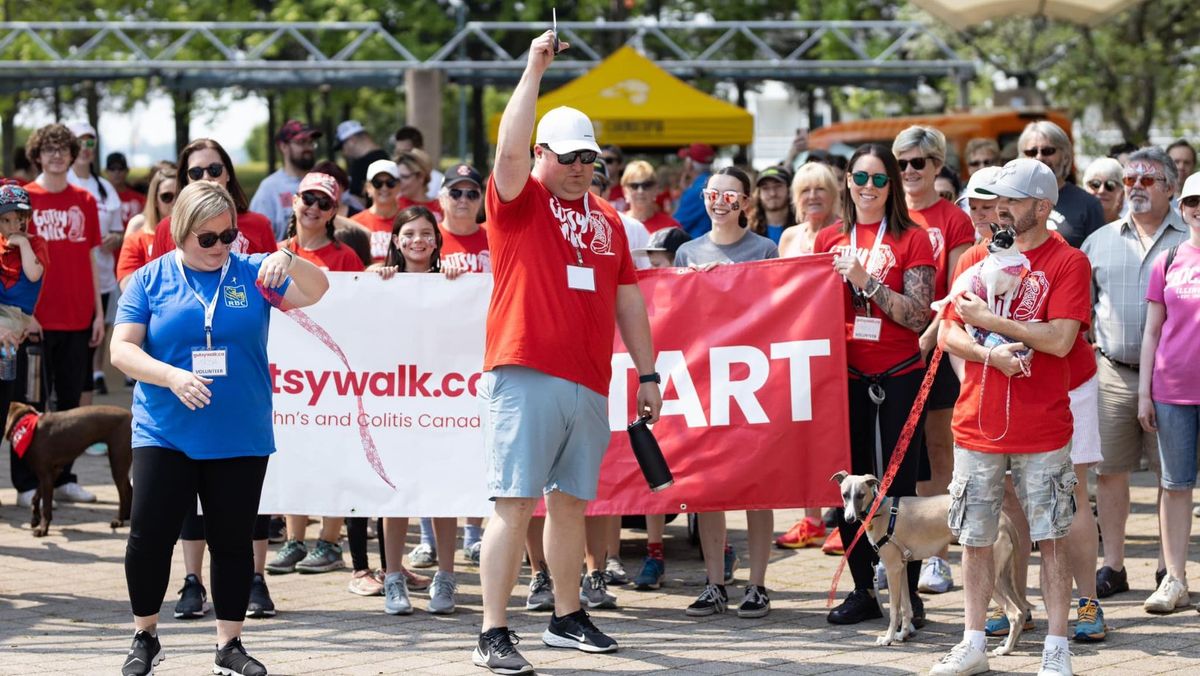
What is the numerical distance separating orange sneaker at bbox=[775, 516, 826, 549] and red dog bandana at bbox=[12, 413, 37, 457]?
444cm

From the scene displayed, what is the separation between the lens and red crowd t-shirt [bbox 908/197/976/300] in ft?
23.0

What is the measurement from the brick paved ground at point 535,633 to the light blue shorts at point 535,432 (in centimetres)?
73

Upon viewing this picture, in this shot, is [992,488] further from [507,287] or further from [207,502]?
[207,502]

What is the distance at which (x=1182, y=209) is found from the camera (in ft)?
22.3

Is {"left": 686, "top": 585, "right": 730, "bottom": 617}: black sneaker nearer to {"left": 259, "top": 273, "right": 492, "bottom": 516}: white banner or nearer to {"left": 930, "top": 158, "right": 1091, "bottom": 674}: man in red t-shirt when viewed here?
{"left": 259, "top": 273, "right": 492, "bottom": 516}: white banner

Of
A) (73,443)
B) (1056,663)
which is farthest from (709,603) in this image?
(73,443)

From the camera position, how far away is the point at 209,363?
5.66 metres

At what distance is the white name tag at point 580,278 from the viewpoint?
6.08 meters

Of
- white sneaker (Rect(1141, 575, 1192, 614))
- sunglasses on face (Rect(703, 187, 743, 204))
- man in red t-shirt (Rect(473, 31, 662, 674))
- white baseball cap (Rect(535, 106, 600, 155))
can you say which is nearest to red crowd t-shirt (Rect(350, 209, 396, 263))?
sunglasses on face (Rect(703, 187, 743, 204))

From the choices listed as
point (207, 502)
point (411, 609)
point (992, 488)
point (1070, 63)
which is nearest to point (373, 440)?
point (411, 609)

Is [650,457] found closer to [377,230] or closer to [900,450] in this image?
[900,450]

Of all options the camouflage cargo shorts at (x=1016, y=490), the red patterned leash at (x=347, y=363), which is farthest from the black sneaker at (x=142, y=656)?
the camouflage cargo shorts at (x=1016, y=490)

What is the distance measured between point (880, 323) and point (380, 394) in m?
2.40

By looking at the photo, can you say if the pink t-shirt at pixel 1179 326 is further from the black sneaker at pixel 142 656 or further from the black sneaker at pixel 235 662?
the black sneaker at pixel 142 656
